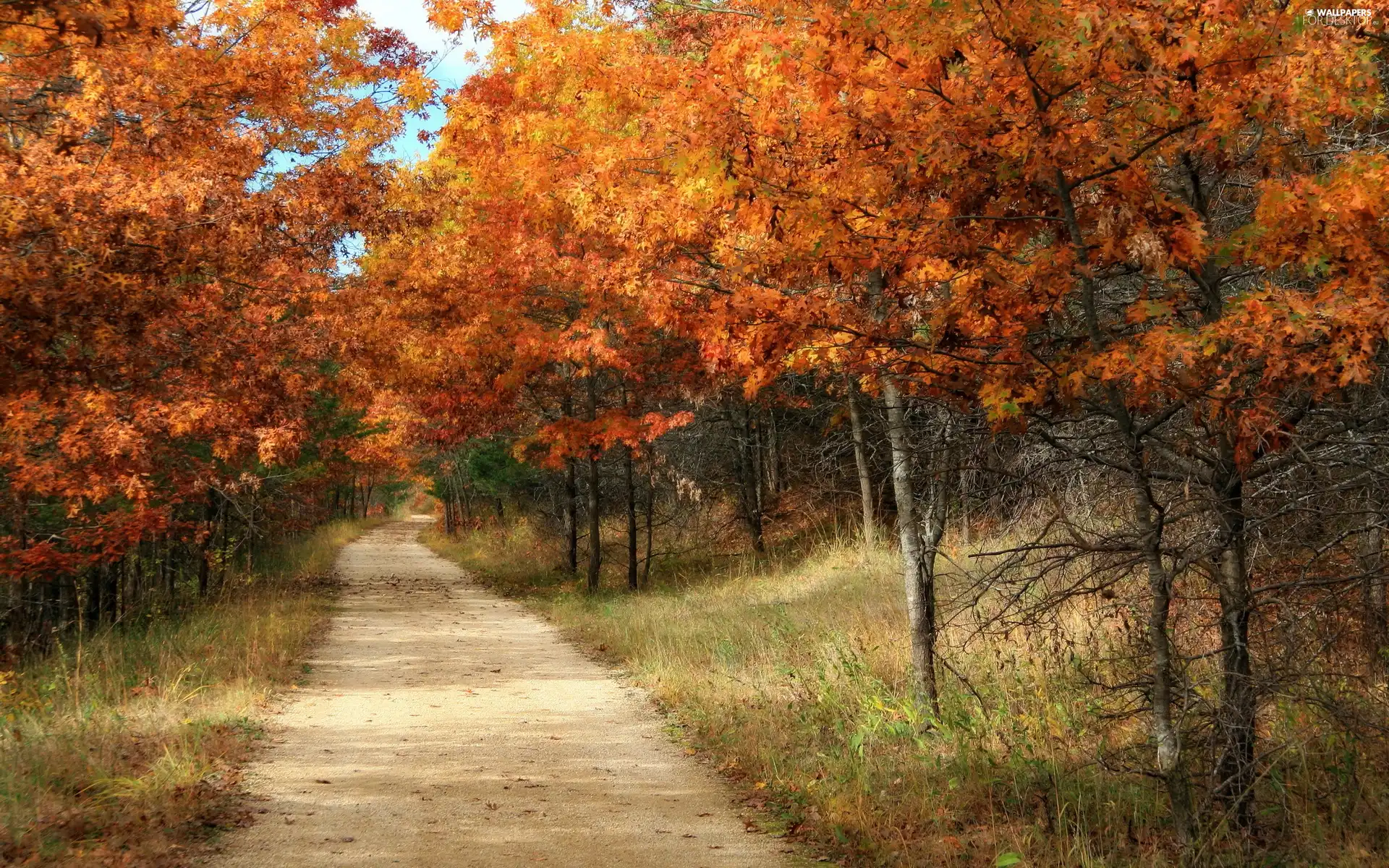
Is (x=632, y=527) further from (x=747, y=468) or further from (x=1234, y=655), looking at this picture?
(x=1234, y=655)

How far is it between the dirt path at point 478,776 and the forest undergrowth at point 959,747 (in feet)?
1.56

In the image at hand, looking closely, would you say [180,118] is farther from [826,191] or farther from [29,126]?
[826,191]

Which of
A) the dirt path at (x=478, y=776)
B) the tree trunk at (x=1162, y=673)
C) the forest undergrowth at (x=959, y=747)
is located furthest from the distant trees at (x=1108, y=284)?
the dirt path at (x=478, y=776)

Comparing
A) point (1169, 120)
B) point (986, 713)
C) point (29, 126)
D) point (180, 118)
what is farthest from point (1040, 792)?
point (180, 118)

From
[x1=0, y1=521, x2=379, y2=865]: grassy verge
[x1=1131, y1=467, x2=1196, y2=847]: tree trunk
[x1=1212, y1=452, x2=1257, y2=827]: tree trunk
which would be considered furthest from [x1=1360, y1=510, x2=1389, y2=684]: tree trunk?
[x1=0, y1=521, x2=379, y2=865]: grassy verge

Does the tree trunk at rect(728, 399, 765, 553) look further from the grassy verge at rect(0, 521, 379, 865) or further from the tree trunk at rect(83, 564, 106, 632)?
the tree trunk at rect(83, 564, 106, 632)

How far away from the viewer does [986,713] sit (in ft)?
25.8

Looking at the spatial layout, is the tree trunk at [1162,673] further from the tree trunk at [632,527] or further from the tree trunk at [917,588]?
the tree trunk at [632,527]

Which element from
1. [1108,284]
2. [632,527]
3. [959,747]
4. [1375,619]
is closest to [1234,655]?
[1375,619]

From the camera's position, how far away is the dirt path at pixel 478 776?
6023 mm

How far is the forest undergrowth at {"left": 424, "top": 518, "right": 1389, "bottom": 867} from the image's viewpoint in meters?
5.62

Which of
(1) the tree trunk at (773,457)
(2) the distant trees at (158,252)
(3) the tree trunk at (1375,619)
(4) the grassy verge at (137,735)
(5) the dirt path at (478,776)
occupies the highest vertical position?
(2) the distant trees at (158,252)

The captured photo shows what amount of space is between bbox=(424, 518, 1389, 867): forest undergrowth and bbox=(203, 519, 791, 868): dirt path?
0.48 m

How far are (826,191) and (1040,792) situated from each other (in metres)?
3.65
